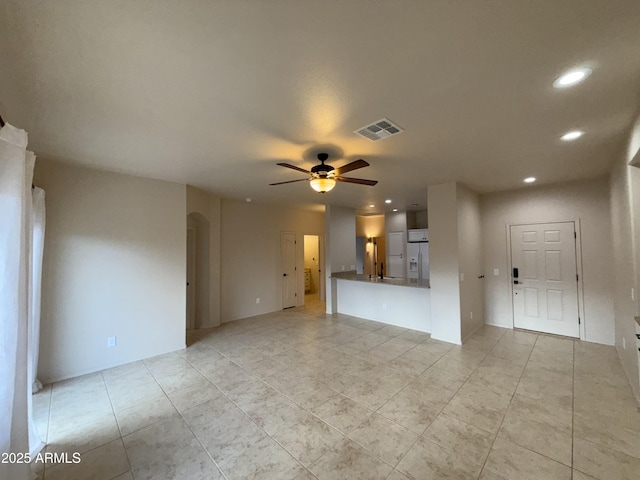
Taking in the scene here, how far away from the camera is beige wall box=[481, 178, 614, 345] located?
4.19m

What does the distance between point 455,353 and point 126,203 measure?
558 cm

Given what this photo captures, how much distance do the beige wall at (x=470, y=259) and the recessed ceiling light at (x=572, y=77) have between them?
8.81 feet

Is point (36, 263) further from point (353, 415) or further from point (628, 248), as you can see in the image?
point (628, 248)

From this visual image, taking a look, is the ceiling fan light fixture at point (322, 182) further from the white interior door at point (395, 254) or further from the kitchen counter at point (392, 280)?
the white interior door at point (395, 254)

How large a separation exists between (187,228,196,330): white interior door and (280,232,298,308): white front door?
219 centimetres

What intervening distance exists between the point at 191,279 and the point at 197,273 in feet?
0.59

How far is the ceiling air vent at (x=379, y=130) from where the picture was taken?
2273 mm

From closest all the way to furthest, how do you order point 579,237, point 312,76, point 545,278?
point 312,76, point 579,237, point 545,278

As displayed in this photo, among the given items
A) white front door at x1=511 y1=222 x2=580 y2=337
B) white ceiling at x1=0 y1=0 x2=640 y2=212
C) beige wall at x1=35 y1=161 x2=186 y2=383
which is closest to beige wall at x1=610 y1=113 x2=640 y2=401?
white ceiling at x1=0 y1=0 x2=640 y2=212

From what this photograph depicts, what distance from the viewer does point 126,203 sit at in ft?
12.6

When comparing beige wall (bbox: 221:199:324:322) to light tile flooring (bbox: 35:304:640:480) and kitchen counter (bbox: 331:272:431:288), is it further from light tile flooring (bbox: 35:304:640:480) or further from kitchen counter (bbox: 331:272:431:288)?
light tile flooring (bbox: 35:304:640:480)

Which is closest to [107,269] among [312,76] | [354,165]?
[354,165]

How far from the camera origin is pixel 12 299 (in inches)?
56.9

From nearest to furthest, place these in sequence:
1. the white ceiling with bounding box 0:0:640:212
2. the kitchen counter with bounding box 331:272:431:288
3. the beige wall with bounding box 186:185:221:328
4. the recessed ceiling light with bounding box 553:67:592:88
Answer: the white ceiling with bounding box 0:0:640:212 → the recessed ceiling light with bounding box 553:67:592:88 → the kitchen counter with bounding box 331:272:431:288 → the beige wall with bounding box 186:185:221:328
